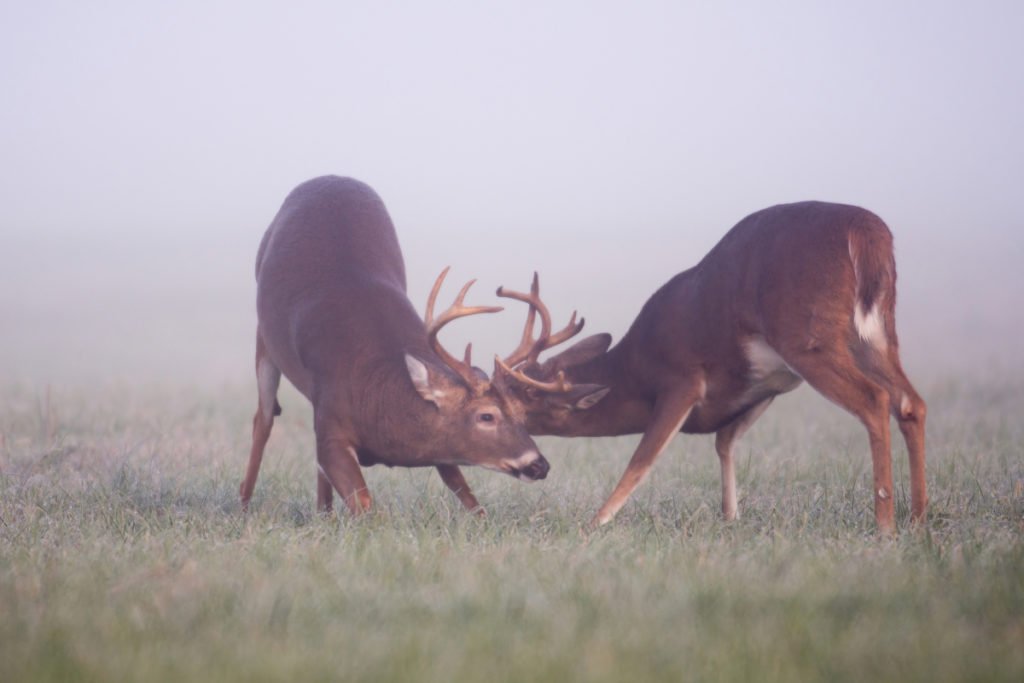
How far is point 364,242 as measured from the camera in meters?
7.59

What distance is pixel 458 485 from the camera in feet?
23.6

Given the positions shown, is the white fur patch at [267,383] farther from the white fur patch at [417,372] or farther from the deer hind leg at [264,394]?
the white fur patch at [417,372]

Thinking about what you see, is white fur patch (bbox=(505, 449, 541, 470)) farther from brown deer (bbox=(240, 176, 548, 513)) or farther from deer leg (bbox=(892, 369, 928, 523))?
deer leg (bbox=(892, 369, 928, 523))

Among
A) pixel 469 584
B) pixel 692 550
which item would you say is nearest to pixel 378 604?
pixel 469 584

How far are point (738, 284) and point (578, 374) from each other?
3.81ft

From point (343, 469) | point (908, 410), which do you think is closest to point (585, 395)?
point (343, 469)

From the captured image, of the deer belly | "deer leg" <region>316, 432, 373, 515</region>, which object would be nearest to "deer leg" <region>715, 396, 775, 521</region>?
the deer belly

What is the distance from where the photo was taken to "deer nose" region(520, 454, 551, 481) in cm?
664

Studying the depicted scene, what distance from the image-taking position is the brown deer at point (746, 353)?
6.25 m

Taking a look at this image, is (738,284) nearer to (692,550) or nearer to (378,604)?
(692,550)

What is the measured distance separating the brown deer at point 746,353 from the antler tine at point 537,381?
1cm

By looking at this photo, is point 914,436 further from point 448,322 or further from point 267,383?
point 267,383

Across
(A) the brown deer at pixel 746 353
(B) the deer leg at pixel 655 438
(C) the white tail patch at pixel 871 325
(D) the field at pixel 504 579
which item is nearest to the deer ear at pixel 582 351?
(A) the brown deer at pixel 746 353

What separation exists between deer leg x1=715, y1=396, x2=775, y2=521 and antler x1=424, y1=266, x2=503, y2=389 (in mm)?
1465
